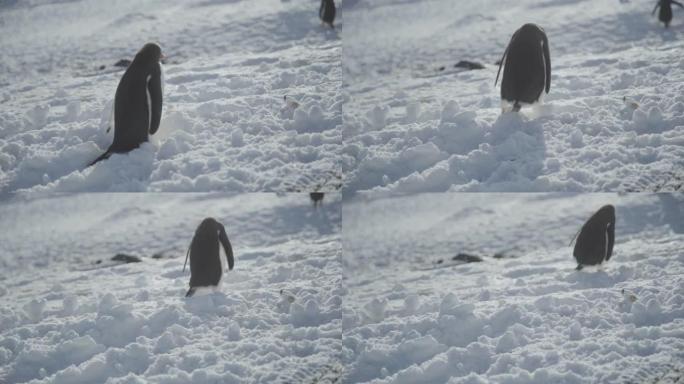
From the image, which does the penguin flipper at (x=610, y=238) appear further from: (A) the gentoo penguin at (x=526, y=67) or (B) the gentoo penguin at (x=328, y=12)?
(B) the gentoo penguin at (x=328, y=12)

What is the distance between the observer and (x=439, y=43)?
2.69 metres

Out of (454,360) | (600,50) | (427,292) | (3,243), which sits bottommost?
(454,360)

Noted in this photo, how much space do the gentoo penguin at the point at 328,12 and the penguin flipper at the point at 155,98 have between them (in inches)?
19.3

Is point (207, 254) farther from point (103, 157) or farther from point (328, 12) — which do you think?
point (328, 12)

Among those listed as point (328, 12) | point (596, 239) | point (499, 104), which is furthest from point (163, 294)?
point (596, 239)

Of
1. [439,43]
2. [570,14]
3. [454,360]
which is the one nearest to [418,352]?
[454,360]

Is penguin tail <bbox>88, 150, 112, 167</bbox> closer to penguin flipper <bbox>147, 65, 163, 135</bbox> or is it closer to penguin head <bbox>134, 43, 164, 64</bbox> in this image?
penguin flipper <bbox>147, 65, 163, 135</bbox>

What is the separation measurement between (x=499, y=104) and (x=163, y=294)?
3.47ft

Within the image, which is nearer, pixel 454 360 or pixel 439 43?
pixel 454 360

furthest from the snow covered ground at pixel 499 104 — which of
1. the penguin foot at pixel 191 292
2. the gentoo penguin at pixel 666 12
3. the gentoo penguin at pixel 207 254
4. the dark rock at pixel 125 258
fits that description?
the dark rock at pixel 125 258

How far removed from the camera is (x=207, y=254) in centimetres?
251

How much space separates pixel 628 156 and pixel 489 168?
1.23ft

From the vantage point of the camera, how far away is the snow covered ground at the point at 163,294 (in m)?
2.51

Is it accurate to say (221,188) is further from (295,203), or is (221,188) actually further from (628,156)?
(628,156)
